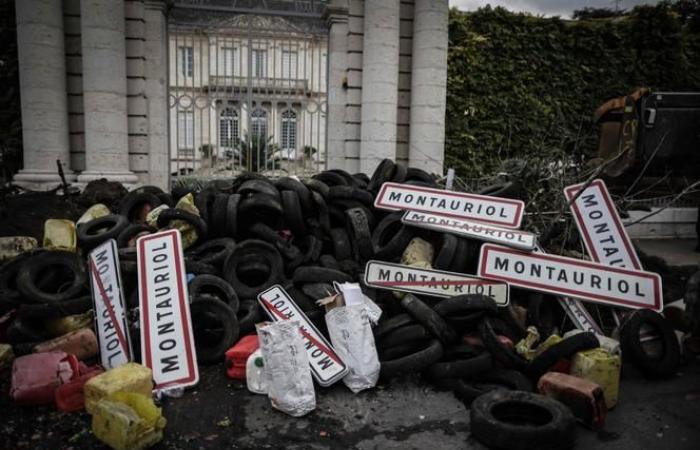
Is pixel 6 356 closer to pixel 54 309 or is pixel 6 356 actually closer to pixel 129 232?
pixel 54 309

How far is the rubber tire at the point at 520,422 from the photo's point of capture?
2.33 meters

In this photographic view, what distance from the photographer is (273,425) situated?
103 inches

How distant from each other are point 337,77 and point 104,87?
400 centimetres

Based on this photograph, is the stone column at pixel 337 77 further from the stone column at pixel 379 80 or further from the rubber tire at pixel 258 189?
the rubber tire at pixel 258 189

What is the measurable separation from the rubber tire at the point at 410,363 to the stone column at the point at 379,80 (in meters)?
6.00

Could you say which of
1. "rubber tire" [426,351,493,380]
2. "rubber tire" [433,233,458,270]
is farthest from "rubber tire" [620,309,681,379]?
"rubber tire" [433,233,458,270]

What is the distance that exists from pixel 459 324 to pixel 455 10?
9119 mm

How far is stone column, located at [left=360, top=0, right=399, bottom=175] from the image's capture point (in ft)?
28.2

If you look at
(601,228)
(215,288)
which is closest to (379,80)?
(601,228)

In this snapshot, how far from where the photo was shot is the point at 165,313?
3154mm

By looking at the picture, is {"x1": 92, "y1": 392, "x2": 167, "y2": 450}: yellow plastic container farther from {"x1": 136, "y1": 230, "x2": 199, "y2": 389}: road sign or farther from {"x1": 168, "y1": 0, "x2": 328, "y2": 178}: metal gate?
{"x1": 168, "y1": 0, "x2": 328, "y2": 178}: metal gate

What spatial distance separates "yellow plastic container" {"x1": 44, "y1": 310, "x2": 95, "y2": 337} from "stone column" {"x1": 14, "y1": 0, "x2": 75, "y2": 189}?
493 cm

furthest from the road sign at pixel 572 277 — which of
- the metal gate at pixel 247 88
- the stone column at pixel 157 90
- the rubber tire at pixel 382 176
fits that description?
the stone column at pixel 157 90

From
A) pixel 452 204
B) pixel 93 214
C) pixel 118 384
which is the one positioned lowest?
pixel 118 384
